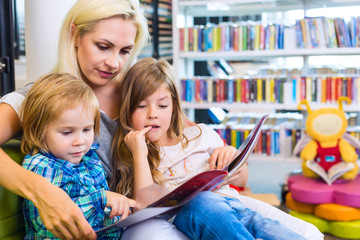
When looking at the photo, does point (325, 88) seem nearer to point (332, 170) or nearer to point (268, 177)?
point (332, 170)

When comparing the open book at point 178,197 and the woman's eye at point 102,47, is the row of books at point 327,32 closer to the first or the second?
the woman's eye at point 102,47

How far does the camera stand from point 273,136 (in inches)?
131

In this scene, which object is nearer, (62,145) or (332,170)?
(62,145)

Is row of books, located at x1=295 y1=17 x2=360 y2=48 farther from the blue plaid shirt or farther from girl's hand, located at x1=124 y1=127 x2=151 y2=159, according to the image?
the blue plaid shirt

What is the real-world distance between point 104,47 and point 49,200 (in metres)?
0.58

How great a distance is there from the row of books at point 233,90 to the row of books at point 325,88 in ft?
0.38

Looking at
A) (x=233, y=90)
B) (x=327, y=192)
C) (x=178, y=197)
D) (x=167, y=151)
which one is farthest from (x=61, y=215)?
(x=233, y=90)

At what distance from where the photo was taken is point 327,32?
314cm

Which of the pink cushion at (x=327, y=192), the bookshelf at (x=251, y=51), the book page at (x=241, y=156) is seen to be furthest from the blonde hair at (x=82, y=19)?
the bookshelf at (x=251, y=51)

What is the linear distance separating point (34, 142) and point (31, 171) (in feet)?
0.32

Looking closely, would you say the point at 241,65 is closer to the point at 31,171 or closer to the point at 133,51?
the point at 133,51

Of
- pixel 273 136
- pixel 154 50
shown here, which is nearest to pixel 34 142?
pixel 273 136

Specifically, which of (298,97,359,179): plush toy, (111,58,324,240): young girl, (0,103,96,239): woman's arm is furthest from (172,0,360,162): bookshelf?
(0,103,96,239): woman's arm

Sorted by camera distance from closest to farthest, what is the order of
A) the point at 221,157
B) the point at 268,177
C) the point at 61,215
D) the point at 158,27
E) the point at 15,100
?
the point at 61,215 → the point at 15,100 → the point at 221,157 → the point at 268,177 → the point at 158,27
